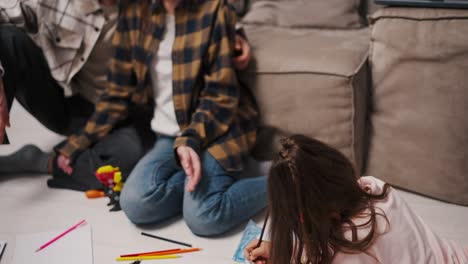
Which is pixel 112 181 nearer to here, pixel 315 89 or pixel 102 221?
pixel 102 221

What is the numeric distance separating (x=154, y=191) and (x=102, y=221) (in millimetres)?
191

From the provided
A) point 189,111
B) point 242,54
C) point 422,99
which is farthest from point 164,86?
point 422,99

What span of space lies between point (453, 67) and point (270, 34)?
546mm

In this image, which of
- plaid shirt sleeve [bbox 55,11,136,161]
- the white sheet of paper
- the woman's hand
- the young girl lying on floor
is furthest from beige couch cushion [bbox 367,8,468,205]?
the white sheet of paper

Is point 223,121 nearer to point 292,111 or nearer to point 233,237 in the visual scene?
point 292,111

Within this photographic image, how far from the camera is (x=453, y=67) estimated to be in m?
1.09

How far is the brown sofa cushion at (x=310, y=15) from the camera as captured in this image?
1502 mm

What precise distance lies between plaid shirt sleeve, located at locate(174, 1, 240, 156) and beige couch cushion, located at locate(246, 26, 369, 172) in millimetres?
107

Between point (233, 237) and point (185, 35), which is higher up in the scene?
point (185, 35)

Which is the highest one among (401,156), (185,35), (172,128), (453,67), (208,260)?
(185,35)

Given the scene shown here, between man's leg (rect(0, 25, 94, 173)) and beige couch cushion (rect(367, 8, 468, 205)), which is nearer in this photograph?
beige couch cushion (rect(367, 8, 468, 205))

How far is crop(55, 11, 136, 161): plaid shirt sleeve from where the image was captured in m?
1.28

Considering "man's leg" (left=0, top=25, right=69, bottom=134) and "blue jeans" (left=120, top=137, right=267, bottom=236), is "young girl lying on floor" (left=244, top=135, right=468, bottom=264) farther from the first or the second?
"man's leg" (left=0, top=25, right=69, bottom=134)

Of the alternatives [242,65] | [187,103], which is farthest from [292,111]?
[187,103]
